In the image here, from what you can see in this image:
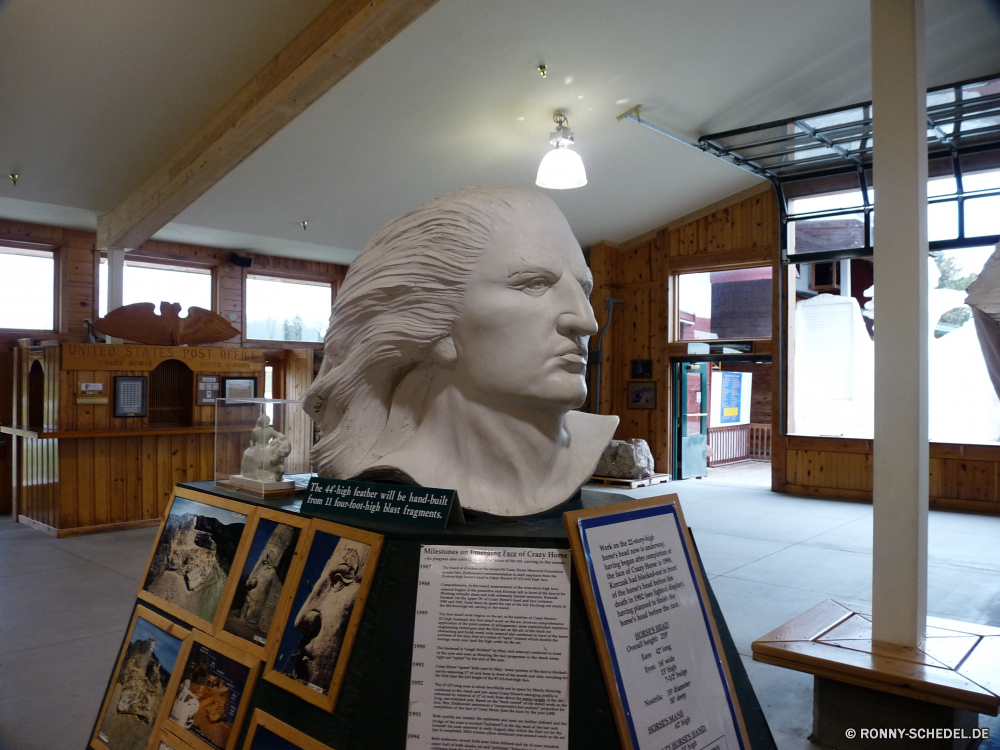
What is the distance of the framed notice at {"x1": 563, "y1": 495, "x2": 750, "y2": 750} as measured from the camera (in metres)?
1.26

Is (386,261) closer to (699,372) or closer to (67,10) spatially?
(67,10)

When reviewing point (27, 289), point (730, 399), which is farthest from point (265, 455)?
point (730, 399)

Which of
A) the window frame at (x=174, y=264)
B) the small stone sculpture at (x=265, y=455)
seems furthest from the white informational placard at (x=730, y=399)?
the small stone sculpture at (x=265, y=455)

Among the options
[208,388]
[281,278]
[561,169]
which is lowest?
[208,388]

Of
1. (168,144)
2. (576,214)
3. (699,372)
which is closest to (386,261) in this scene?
(168,144)

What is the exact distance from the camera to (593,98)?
5.67 m

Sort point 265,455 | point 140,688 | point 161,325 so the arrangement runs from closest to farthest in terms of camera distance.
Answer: point 140,688, point 265,455, point 161,325

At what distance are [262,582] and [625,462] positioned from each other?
6586mm

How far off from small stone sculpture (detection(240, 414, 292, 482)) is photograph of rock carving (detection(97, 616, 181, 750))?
49 cm

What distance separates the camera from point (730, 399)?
1202cm

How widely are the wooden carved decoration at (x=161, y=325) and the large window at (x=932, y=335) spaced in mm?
5334

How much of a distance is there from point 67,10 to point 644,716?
14.3 feet

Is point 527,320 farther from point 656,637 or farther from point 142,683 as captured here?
point 142,683

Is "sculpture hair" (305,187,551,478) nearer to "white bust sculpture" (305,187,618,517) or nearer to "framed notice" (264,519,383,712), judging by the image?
"white bust sculpture" (305,187,618,517)
